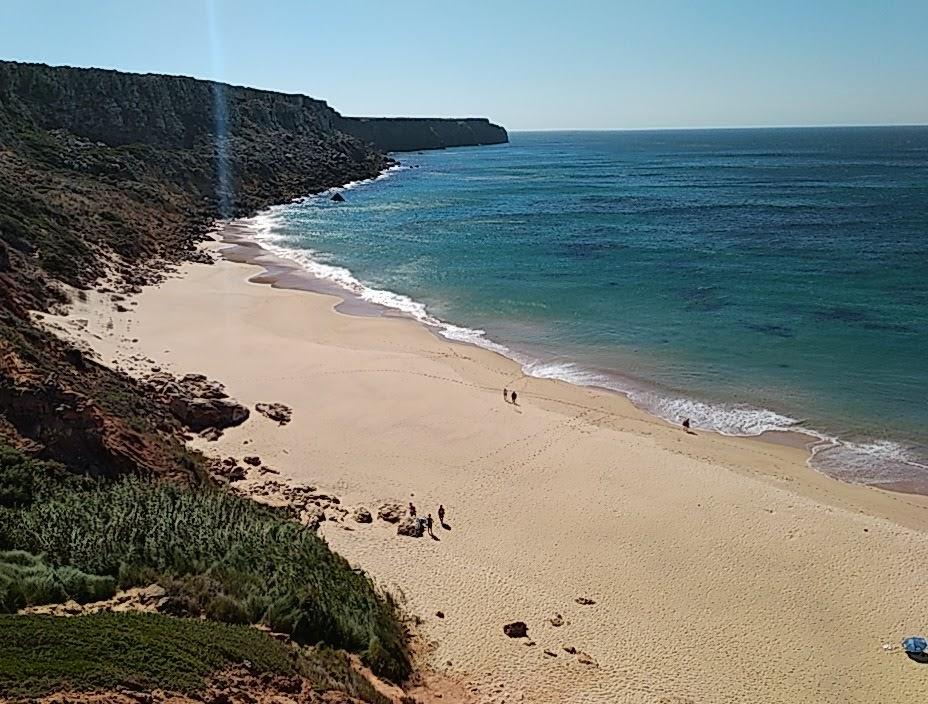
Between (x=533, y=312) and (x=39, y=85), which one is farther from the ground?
(x=39, y=85)

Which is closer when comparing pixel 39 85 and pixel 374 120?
pixel 39 85

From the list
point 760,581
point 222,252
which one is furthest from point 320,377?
point 222,252

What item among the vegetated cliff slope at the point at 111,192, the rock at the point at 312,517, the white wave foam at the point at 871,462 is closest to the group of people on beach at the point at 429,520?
the rock at the point at 312,517

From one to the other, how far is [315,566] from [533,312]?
2487 cm

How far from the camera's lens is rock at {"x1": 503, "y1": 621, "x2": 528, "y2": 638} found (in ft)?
40.2

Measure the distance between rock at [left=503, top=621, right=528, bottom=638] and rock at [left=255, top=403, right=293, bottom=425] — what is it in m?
10.6

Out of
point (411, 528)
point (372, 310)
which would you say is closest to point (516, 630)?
point (411, 528)

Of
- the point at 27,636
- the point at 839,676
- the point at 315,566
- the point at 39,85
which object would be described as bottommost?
the point at 839,676

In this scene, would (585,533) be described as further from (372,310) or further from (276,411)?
(372,310)

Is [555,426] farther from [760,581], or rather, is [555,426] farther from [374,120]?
[374,120]

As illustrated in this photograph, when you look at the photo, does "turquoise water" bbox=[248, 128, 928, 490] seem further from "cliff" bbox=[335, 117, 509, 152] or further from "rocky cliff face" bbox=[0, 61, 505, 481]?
"cliff" bbox=[335, 117, 509, 152]

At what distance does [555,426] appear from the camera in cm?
2175

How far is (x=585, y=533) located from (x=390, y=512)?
4.18 m

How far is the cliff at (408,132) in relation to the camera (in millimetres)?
150875
